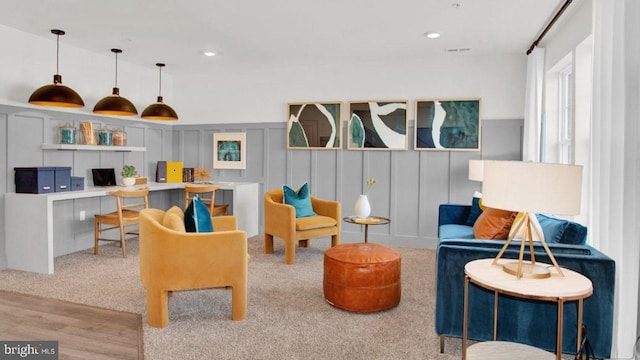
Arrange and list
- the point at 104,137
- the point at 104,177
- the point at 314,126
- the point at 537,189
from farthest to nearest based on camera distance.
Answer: the point at 314,126 → the point at 104,177 → the point at 104,137 → the point at 537,189

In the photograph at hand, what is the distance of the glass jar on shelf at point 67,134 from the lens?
5160 mm

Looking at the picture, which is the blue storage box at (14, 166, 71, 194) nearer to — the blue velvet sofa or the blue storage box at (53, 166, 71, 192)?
the blue storage box at (53, 166, 71, 192)

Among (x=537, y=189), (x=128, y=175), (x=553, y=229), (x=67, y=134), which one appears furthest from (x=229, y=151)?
(x=537, y=189)

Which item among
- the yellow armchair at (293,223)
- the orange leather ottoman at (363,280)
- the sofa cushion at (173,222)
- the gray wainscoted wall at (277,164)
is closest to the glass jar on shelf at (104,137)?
the gray wainscoted wall at (277,164)

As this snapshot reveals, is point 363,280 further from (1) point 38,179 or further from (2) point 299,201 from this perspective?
(1) point 38,179

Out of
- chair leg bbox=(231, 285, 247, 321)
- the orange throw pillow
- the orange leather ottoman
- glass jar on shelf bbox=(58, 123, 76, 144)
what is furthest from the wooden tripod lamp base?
glass jar on shelf bbox=(58, 123, 76, 144)

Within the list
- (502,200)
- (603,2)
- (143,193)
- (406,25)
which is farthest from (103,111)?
(603,2)

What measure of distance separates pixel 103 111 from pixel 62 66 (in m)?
0.77

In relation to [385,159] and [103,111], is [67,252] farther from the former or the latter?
[385,159]

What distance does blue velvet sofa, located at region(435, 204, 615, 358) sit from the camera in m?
2.41

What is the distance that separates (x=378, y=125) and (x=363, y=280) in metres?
3.16

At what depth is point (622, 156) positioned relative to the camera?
243cm

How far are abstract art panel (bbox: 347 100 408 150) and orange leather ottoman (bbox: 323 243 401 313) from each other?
9.06 ft

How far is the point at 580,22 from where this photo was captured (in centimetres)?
372
